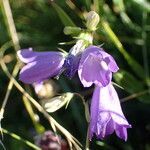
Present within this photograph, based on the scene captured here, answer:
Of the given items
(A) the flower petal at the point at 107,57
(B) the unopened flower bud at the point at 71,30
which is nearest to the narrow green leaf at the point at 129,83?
(B) the unopened flower bud at the point at 71,30

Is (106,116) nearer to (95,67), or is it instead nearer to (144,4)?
(95,67)

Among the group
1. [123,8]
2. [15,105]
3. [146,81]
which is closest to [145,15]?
[123,8]

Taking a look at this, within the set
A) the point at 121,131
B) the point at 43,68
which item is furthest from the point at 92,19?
the point at 121,131

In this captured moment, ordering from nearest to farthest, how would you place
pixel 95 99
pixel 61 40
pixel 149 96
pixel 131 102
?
1. pixel 95 99
2. pixel 149 96
3. pixel 131 102
4. pixel 61 40

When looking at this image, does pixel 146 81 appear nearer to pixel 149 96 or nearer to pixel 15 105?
pixel 149 96

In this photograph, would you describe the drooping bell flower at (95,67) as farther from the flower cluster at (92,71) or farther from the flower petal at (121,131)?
the flower petal at (121,131)

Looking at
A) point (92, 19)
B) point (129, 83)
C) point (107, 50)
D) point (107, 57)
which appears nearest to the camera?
point (107, 57)

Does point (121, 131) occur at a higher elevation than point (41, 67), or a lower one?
lower
